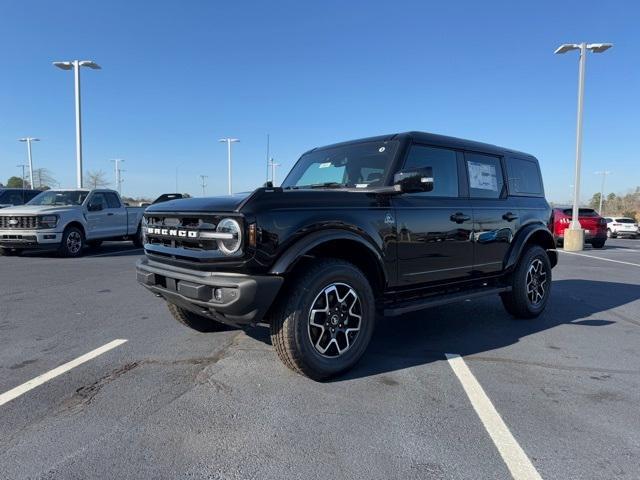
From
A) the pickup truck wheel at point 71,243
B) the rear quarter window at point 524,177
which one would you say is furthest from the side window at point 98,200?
the rear quarter window at point 524,177

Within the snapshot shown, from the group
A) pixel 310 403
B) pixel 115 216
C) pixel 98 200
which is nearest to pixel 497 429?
pixel 310 403

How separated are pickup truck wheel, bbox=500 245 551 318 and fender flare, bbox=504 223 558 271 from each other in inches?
5.7

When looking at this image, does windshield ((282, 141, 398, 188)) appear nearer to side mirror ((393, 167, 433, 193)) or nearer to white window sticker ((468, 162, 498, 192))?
side mirror ((393, 167, 433, 193))

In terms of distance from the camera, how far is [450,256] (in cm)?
468

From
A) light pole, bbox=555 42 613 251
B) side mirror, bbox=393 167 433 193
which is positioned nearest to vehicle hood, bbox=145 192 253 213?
side mirror, bbox=393 167 433 193

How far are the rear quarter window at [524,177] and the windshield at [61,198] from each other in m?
11.5

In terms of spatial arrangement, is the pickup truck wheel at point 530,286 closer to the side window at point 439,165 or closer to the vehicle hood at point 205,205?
the side window at point 439,165

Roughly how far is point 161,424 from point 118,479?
0.58 meters

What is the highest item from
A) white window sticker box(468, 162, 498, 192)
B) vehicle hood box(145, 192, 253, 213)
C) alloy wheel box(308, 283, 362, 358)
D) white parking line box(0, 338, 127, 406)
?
white window sticker box(468, 162, 498, 192)

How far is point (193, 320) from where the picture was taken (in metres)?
4.82

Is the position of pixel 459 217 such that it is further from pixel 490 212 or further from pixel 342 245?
pixel 342 245

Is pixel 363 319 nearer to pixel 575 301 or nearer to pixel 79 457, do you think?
pixel 79 457

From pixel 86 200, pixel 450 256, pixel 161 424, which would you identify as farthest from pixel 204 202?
pixel 86 200

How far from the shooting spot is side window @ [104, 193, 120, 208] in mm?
13863
